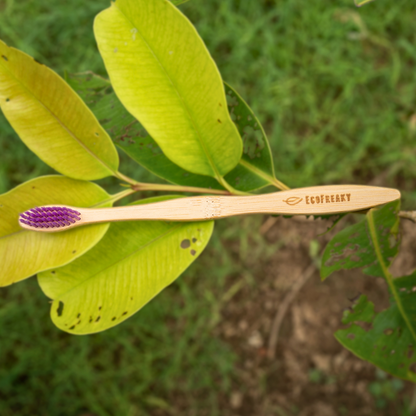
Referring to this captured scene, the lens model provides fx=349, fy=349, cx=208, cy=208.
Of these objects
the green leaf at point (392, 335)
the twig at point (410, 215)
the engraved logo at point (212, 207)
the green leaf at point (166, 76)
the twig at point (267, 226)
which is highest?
the green leaf at point (166, 76)

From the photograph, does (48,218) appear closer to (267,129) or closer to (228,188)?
(228,188)

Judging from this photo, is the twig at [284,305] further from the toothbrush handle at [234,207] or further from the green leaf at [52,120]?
the green leaf at [52,120]

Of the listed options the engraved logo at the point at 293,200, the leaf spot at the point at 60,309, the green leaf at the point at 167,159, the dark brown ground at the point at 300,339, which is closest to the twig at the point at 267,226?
the dark brown ground at the point at 300,339

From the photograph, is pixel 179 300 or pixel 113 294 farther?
pixel 179 300

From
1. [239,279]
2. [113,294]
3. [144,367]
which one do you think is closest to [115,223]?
[113,294]

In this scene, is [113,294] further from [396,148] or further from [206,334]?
[396,148]

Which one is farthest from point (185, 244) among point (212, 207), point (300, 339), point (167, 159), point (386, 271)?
point (300, 339)
